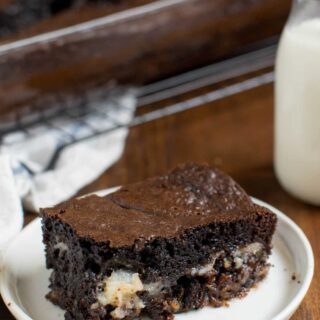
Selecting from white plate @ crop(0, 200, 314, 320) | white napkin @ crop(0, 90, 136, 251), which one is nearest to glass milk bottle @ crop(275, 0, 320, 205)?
white plate @ crop(0, 200, 314, 320)

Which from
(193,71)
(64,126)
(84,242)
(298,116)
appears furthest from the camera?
(193,71)

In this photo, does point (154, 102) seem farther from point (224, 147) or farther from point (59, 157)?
point (59, 157)

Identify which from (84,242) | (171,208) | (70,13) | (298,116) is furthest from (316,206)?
(70,13)

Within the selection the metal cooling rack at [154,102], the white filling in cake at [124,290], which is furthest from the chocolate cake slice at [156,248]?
the metal cooling rack at [154,102]

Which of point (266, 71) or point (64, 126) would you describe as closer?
point (64, 126)

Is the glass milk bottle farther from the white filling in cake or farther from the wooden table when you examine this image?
the white filling in cake

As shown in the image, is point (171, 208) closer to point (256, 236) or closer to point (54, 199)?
point (256, 236)
